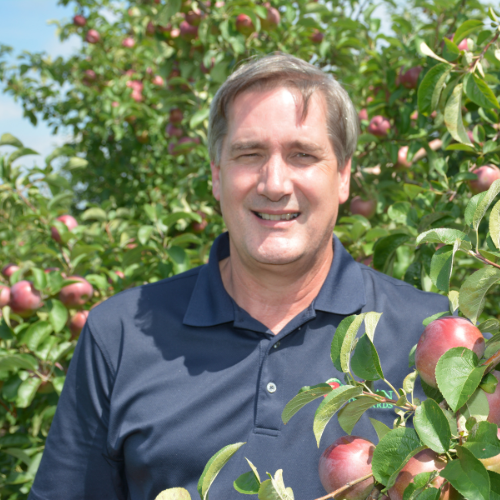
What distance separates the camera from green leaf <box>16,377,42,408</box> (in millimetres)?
1540

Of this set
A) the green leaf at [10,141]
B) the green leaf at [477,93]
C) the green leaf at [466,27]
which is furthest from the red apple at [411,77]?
the green leaf at [10,141]

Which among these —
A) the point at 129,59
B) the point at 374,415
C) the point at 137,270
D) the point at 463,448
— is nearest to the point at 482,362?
the point at 463,448

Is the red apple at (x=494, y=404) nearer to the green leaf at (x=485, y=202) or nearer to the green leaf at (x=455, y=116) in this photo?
the green leaf at (x=485, y=202)

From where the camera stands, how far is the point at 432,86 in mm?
1288

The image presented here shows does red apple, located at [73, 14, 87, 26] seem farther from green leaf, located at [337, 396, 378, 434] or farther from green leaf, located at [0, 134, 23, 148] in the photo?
green leaf, located at [337, 396, 378, 434]

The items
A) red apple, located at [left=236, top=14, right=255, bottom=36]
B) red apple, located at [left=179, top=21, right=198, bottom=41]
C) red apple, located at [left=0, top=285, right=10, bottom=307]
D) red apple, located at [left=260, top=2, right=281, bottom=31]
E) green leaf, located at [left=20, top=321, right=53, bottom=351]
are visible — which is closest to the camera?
green leaf, located at [left=20, top=321, right=53, bottom=351]

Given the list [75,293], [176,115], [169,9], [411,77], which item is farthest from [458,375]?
[176,115]

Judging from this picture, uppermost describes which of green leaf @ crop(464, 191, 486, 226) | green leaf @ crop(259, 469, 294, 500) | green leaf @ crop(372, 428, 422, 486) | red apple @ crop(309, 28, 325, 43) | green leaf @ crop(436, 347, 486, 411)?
red apple @ crop(309, 28, 325, 43)

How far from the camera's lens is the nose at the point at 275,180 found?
1.19 metres

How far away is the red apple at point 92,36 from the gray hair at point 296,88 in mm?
3305

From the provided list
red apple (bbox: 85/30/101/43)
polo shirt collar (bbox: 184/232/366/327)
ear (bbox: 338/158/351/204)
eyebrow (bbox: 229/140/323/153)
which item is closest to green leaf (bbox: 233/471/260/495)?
polo shirt collar (bbox: 184/232/366/327)

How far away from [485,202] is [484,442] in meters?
0.29

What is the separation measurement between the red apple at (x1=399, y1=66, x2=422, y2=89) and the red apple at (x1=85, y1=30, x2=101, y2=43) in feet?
10.2

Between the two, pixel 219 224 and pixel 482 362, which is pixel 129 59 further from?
pixel 482 362
